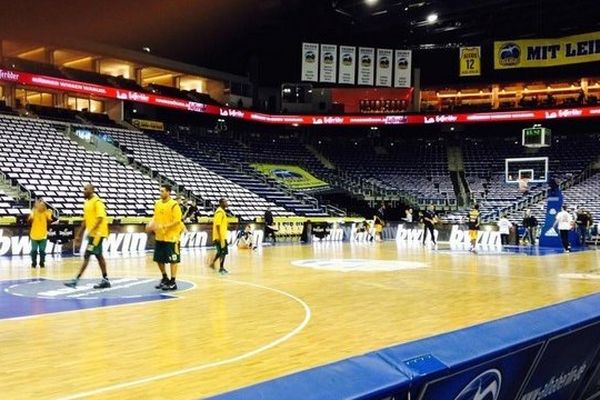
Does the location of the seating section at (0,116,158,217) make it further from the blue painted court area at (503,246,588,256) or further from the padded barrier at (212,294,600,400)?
the padded barrier at (212,294,600,400)

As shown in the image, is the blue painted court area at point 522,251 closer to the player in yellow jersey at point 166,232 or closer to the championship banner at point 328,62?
the championship banner at point 328,62

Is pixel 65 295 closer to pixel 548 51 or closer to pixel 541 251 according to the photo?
pixel 541 251

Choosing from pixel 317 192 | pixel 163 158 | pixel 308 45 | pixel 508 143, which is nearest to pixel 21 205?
pixel 163 158

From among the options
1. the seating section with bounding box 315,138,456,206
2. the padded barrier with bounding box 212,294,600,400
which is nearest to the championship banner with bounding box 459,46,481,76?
the seating section with bounding box 315,138,456,206

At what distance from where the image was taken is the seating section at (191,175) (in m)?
30.8

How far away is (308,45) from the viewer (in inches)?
1278

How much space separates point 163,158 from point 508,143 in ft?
85.4

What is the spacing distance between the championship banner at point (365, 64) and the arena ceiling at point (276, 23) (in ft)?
4.56

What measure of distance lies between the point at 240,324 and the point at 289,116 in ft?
123

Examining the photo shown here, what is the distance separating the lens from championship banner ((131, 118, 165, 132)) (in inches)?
1529

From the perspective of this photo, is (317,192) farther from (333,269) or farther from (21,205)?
(333,269)

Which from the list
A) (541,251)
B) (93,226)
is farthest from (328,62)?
(93,226)

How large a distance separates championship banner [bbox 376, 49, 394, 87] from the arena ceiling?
4.62ft

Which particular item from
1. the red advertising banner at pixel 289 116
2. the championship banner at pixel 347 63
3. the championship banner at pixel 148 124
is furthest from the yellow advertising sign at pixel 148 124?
the championship banner at pixel 347 63
